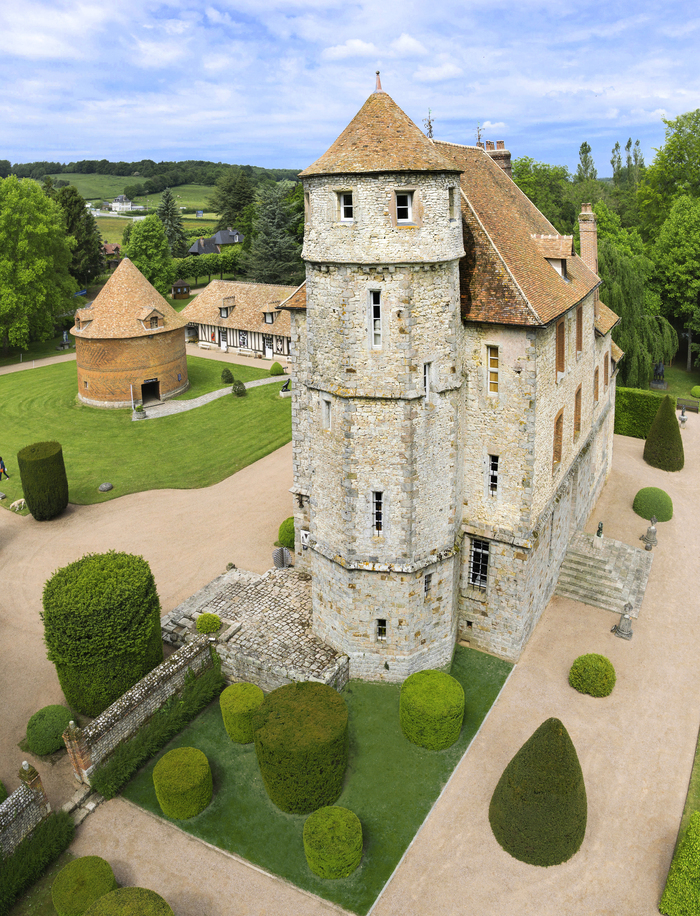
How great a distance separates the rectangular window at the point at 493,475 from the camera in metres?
22.4

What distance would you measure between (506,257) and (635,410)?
26.8m

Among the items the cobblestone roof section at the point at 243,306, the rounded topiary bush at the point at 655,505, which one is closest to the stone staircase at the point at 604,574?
the rounded topiary bush at the point at 655,505

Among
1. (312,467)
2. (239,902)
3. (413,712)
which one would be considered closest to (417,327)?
(312,467)

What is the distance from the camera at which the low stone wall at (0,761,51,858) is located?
17.1m

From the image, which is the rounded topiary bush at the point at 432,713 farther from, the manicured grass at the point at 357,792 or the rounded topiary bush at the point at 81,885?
the rounded topiary bush at the point at 81,885

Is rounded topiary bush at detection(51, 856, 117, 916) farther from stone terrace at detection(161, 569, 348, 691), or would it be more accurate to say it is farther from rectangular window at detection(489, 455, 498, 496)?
rectangular window at detection(489, 455, 498, 496)

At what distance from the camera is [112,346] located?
49594mm

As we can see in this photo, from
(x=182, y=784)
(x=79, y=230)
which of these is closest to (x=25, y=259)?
(x=79, y=230)

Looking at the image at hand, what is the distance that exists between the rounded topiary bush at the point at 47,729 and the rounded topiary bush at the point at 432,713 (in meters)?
10.5

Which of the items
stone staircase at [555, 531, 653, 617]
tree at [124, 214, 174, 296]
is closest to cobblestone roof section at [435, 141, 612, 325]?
stone staircase at [555, 531, 653, 617]

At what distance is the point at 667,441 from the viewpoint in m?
39.4

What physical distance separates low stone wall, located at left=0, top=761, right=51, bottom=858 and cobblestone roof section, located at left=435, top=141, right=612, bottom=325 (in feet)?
59.2

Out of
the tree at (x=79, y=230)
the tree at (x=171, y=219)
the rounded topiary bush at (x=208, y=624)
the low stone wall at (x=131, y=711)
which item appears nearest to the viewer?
the low stone wall at (x=131, y=711)

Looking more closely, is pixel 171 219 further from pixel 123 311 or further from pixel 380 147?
pixel 380 147
